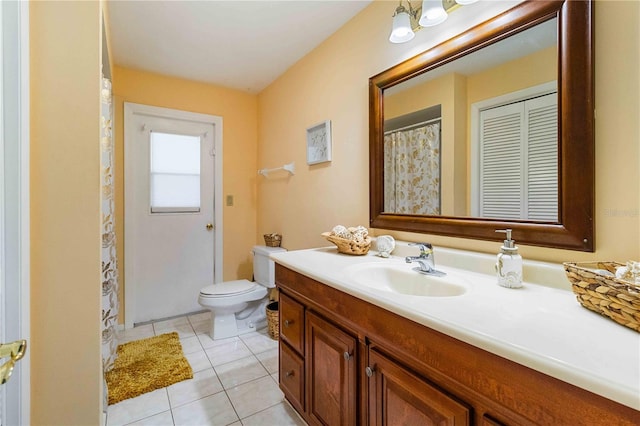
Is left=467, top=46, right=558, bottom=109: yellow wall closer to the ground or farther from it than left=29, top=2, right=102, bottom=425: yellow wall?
farther from it

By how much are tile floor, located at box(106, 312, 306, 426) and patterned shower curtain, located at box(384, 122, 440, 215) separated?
4.13 ft

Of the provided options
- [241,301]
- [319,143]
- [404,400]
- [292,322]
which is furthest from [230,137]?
[404,400]

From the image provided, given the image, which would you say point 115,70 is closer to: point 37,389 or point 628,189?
point 37,389

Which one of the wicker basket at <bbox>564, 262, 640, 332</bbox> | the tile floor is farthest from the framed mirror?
the tile floor

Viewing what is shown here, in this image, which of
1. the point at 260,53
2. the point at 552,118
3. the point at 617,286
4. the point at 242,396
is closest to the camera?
the point at 617,286

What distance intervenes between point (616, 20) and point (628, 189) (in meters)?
0.51

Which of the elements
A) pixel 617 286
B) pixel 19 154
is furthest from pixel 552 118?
pixel 19 154

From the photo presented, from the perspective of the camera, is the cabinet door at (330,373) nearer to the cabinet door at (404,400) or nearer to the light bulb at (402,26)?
the cabinet door at (404,400)

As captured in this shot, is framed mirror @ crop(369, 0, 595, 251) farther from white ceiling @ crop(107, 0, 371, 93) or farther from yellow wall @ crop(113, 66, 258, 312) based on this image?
yellow wall @ crop(113, 66, 258, 312)

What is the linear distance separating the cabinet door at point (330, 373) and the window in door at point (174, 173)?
2.11 meters

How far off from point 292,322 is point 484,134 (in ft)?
3.98

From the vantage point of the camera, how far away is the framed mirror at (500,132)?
3.03 feet

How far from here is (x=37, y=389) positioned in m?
1.03

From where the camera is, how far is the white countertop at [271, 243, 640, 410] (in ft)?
1.63
